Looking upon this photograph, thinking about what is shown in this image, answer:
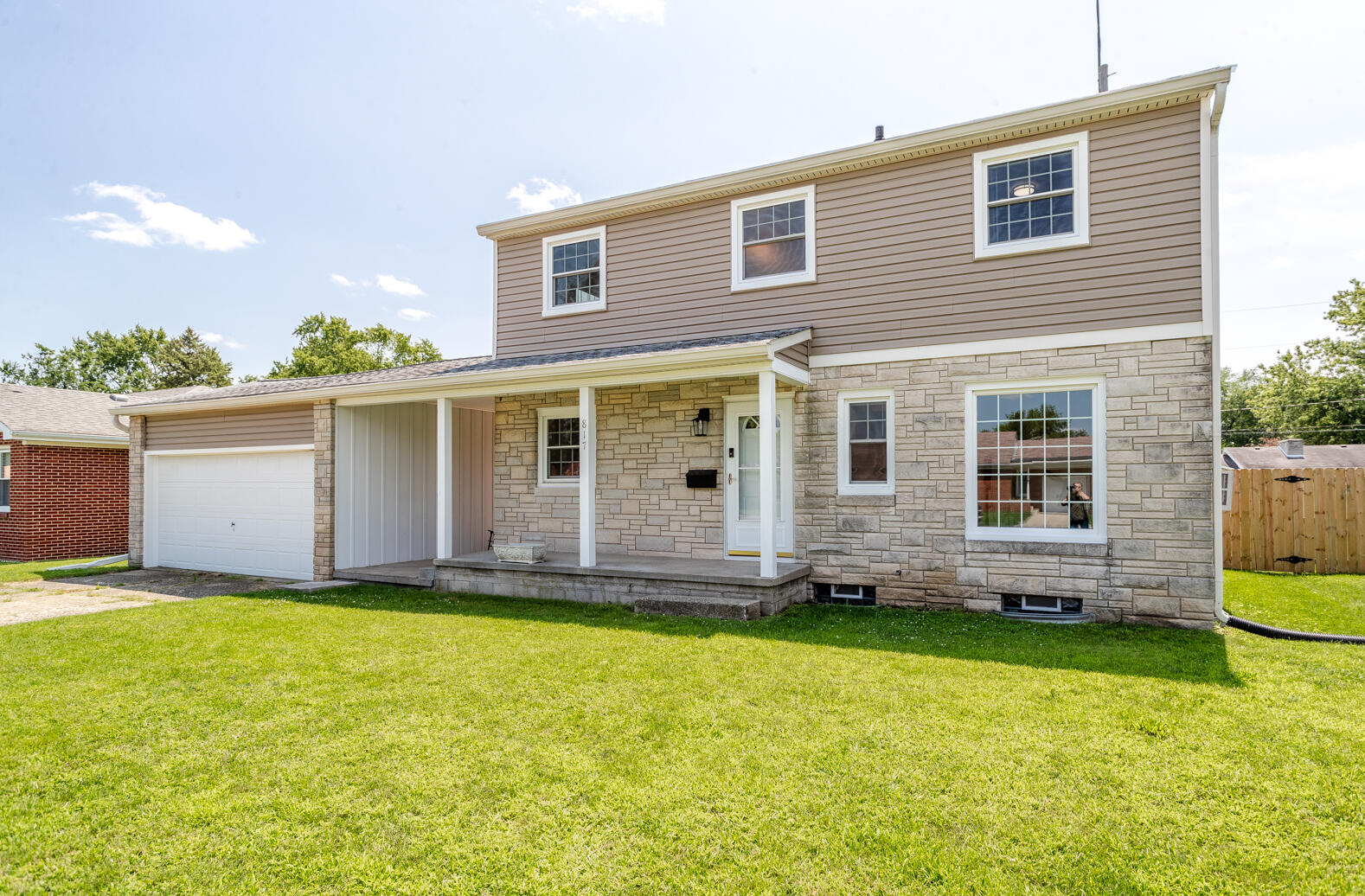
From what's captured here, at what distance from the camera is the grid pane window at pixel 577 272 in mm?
10125

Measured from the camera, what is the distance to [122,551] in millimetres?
15227

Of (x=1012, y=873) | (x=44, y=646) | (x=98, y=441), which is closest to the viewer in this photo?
(x=1012, y=873)

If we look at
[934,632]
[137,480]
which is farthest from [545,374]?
[137,480]

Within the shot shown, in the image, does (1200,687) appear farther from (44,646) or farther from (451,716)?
(44,646)

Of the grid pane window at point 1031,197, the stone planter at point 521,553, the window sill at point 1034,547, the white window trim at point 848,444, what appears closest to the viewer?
the window sill at point 1034,547

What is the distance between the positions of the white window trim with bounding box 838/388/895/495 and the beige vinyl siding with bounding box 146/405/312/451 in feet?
26.6

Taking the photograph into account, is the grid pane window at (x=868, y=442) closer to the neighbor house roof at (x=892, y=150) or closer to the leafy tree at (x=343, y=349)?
the neighbor house roof at (x=892, y=150)

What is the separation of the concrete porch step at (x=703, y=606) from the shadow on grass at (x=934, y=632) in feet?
0.37

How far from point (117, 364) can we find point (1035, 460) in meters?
53.5

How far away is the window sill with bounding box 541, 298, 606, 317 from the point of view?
9992 millimetres

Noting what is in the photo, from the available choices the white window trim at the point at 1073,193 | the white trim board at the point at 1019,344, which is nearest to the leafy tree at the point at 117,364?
the white trim board at the point at 1019,344

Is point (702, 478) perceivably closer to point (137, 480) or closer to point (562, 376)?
point (562, 376)

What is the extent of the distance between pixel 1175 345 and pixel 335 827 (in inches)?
311

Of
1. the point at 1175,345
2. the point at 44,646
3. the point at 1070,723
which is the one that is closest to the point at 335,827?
the point at 1070,723
